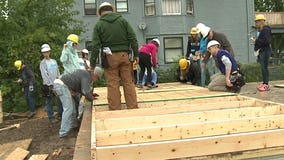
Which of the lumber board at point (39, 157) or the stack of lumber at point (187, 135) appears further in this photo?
the lumber board at point (39, 157)

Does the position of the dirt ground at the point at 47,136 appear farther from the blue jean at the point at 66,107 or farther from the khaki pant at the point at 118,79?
the khaki pant at the point at 118,79

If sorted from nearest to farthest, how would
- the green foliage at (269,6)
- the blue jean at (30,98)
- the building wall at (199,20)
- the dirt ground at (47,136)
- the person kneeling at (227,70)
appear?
the dirt ground at (47,136), the person kneeling at (227,70), the blue jean at (30,98), the building wall at (199,20), the green foliage at (269,6)

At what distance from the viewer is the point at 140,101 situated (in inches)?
287

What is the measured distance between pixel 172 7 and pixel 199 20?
2175 mm

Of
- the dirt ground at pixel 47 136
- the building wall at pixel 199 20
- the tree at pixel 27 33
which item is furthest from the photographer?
the building wall at pixel 199 20

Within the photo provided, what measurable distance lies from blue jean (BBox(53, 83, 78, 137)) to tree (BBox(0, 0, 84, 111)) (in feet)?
19.0

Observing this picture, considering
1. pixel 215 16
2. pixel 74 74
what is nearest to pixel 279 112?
pixel 74 74

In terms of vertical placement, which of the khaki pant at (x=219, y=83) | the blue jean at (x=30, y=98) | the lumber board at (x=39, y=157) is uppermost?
the khaki pant at (x=219, y=83)

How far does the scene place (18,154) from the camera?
7.27m

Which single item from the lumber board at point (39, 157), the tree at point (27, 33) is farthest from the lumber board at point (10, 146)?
the tree at point (27, 33)

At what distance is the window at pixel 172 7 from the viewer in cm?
2453

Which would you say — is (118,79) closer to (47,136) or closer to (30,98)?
(47,136)

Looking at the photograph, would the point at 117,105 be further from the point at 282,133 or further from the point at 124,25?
the point at 282,133

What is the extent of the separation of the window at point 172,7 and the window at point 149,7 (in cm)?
67
